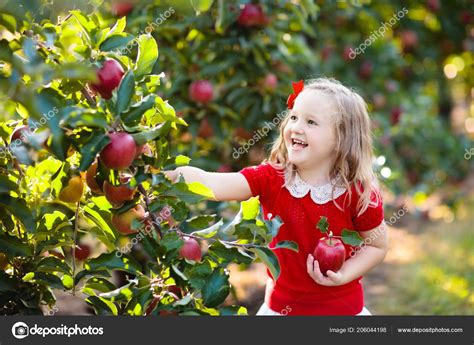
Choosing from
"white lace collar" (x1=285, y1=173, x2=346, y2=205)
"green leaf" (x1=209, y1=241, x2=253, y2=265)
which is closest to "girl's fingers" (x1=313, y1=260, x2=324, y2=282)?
"white lace collar" (x1=285, y1=173, x2=346, y2=205)

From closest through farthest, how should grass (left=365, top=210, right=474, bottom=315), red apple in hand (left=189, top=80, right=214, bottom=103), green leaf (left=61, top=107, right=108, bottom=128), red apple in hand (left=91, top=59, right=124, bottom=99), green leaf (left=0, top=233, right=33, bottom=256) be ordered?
green leaf (left=61, top=107, right=108, bottom=128)
red apple in hand (left=91, top=59, right=124, bottom=99)
green leaf (left=0, top=233, right=33, bottom=256)
red apple in hand (left=189, top=80, right=214, bottom=103)
grass (left=365, top=210, right=474, bottom=315)

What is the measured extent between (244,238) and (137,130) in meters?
0.37

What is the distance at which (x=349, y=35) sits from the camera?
4.50 m

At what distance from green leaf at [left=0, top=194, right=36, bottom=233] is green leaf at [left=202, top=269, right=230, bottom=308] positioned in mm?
411

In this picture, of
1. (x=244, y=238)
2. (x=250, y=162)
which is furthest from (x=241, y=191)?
(x=250, y=162)

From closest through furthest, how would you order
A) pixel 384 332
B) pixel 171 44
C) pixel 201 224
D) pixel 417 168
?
1. pixel 201 224
2. pixel 384 332
3. pixel 171 44
4. pixel 417 168

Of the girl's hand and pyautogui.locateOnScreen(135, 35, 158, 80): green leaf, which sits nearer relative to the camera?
pyautogui.locateOnScreen(135, 35, 158, 80): green leaf

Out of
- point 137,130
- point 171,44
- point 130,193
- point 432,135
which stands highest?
point 137,130

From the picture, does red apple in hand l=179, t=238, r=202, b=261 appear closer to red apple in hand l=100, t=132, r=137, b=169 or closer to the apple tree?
the apple tree

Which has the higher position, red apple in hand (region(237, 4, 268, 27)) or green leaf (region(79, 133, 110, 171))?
green leaf (region(79, 133, 110, 171))

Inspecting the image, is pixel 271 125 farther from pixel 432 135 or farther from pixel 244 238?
pixel 432 135

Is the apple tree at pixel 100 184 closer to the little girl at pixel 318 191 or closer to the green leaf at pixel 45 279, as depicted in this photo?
the green leaf at pixel 45 279

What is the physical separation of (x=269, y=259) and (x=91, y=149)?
0.47 meters

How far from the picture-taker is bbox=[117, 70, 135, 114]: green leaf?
1.30m
